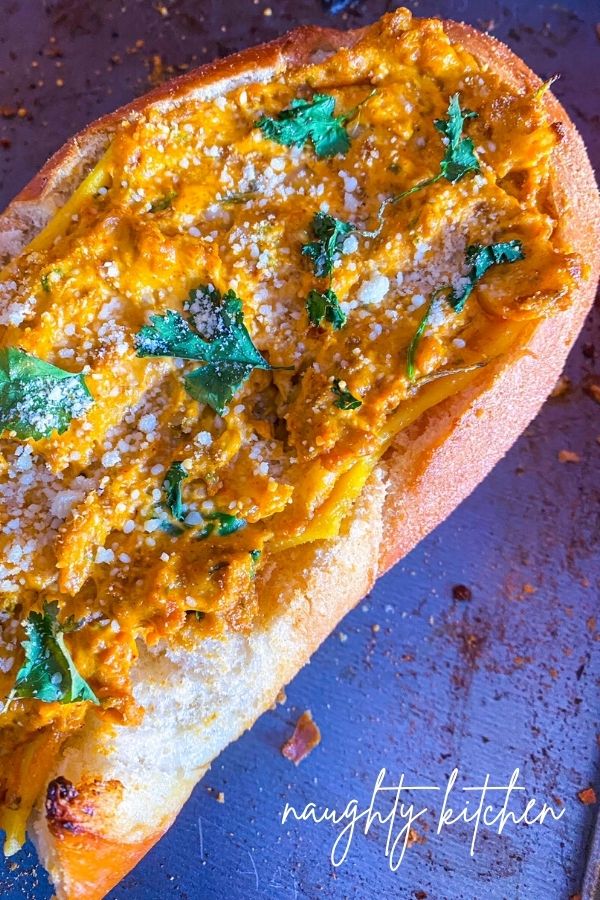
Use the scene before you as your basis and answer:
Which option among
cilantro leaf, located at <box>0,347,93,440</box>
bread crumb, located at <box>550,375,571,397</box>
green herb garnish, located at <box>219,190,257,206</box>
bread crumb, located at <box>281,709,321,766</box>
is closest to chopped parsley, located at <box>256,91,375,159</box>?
green herb garnish, located at <box>219,190,257,206</box>

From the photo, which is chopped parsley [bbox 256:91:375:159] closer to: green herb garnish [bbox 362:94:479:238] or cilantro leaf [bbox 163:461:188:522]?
green herb garnish [bbox 362:94:479:238]

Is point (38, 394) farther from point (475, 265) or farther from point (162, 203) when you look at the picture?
point (475, 265)

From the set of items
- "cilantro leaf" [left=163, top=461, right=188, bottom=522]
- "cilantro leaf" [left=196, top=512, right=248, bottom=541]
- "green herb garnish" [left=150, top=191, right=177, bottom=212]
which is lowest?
"cilantro leaf" [left=196, top=512, right=248, bottom=541]

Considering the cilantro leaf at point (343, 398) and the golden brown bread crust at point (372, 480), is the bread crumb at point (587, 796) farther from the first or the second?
the cilantro leaf at point (343, 398)

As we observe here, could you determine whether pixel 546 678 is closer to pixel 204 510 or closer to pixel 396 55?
pixel 204 510

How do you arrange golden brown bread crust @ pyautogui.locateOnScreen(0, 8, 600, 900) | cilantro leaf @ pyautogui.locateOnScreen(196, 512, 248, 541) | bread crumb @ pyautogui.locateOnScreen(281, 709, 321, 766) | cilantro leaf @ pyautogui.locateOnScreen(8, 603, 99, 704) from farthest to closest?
bread crumb @ pyautogui.locateOnScreen(281, 709, 321, 766)
golden brown bread crust @ pyautogui.locateOnScreen(0, 8, 600, 900)
cilantro leaf @ pyautogui.locateOnScreen(196, 512, 248, 541)
cilantro leaf @ pyautogui.locateOnScreen(8, 603, 99, 704)

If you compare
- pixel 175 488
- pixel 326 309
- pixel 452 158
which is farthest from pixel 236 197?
pixel 175 488
